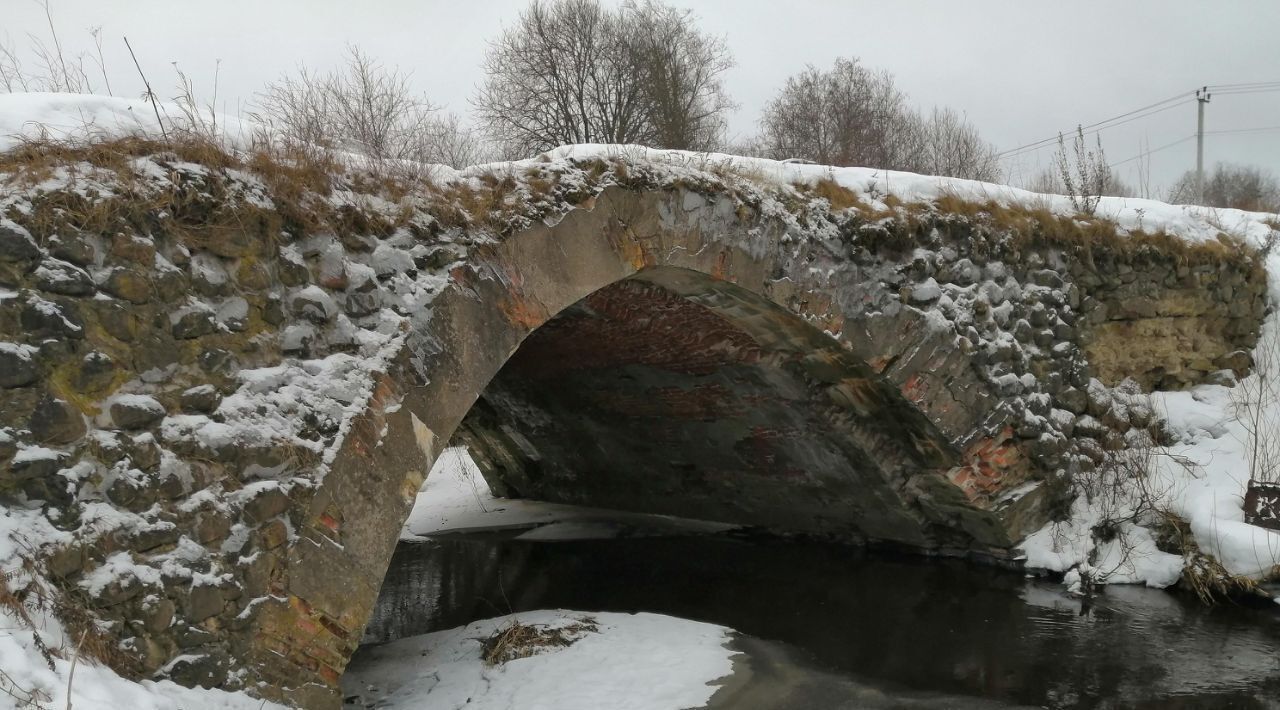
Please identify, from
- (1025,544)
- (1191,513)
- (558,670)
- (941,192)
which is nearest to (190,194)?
(558,670)

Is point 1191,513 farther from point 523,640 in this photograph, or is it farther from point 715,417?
point 523,640

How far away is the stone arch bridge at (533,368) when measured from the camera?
330cm

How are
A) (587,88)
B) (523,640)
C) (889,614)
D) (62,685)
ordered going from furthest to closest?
(587,88)
(889,614)
(523,640)
(62,685)

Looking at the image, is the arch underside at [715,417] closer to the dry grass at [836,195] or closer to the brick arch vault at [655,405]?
the brick arch vault at [655,405]

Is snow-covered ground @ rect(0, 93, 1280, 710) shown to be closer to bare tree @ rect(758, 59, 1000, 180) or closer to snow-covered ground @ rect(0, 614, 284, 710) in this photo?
snow-covered ground @ rect(0, 614, 284, 710)

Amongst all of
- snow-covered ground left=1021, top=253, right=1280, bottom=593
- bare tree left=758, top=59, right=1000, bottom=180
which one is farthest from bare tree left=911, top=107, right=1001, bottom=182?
snow-covered ground left=1021, top=253, right=1280, bottom=593

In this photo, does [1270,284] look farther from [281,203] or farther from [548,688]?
[281,203]

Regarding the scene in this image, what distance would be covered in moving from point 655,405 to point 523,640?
13.1 feet

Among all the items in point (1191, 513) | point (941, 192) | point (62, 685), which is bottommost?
point (1191, 513)

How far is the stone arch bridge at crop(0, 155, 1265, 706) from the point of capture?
130 inches

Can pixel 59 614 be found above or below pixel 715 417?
below

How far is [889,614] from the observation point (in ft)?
22.7

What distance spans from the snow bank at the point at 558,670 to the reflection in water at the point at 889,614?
63 centimetres

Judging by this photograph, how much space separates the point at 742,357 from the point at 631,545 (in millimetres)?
3046
